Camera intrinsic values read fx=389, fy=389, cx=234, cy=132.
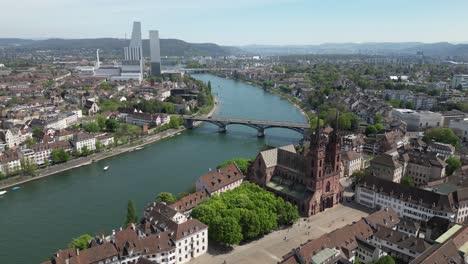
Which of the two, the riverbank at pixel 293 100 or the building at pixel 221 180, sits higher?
the building at pixel 221 180

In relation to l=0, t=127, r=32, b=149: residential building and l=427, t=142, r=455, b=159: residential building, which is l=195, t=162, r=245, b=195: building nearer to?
l=427, t=142, r=455, b=159: residential building

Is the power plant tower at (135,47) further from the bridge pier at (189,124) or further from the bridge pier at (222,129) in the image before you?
the bridge pier at (222,129)

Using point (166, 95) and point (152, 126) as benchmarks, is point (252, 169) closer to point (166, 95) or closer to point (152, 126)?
point (152, 126)

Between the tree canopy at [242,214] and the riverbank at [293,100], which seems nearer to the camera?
the tree canopy at [242,214]

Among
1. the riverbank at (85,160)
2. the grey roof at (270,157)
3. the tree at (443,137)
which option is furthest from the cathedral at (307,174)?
the tree at (443,137)

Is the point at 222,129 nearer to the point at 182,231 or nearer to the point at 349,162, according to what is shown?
the point at 349,162

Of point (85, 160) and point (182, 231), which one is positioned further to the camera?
point (85, 160)

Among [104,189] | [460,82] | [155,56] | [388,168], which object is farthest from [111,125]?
[460,82]

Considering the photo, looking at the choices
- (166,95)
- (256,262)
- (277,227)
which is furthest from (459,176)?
(166,95)
